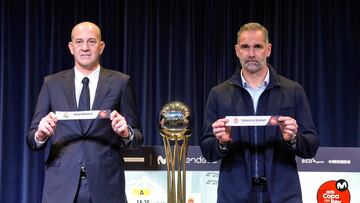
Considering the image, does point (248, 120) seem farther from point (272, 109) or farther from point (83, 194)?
point (83, 194)

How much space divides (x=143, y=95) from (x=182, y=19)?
0.73m

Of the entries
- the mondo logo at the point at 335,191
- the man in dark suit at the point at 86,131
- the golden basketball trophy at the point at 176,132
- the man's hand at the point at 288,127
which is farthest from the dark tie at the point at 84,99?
the mondo logo at the point at 335,191

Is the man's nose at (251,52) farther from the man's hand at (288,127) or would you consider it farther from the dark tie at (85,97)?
the dark tie at (85,97)

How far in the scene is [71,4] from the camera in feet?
15.7

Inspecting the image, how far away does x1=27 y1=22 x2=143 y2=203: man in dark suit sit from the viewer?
2428mm

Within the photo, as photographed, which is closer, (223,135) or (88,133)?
(223,135)

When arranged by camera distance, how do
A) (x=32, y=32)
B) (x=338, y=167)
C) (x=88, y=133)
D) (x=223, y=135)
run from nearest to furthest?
1. (x=223, y=135)
2. (x=88, y=133)
3. (x=338, y=167)
4. (x=32, y=32)

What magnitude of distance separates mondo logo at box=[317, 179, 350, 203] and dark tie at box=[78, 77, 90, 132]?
1.63 metres

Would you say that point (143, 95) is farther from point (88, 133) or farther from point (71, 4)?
point (88, 133)

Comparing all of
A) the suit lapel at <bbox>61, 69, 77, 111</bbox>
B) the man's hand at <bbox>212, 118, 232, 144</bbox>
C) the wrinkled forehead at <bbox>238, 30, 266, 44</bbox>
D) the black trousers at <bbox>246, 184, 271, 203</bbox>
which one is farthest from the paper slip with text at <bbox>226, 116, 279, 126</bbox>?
the suit lapel at <bbox>61, 69, 77, 111</bbox>

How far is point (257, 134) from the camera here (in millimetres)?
2428

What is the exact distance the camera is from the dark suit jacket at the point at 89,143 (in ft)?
7.99

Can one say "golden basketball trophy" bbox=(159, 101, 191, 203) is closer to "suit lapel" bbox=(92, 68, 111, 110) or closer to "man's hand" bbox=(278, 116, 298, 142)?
"suit lapel" bbox=(92, 68, 111, 110)

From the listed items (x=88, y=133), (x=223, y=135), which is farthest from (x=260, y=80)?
(x=88, y=133)
